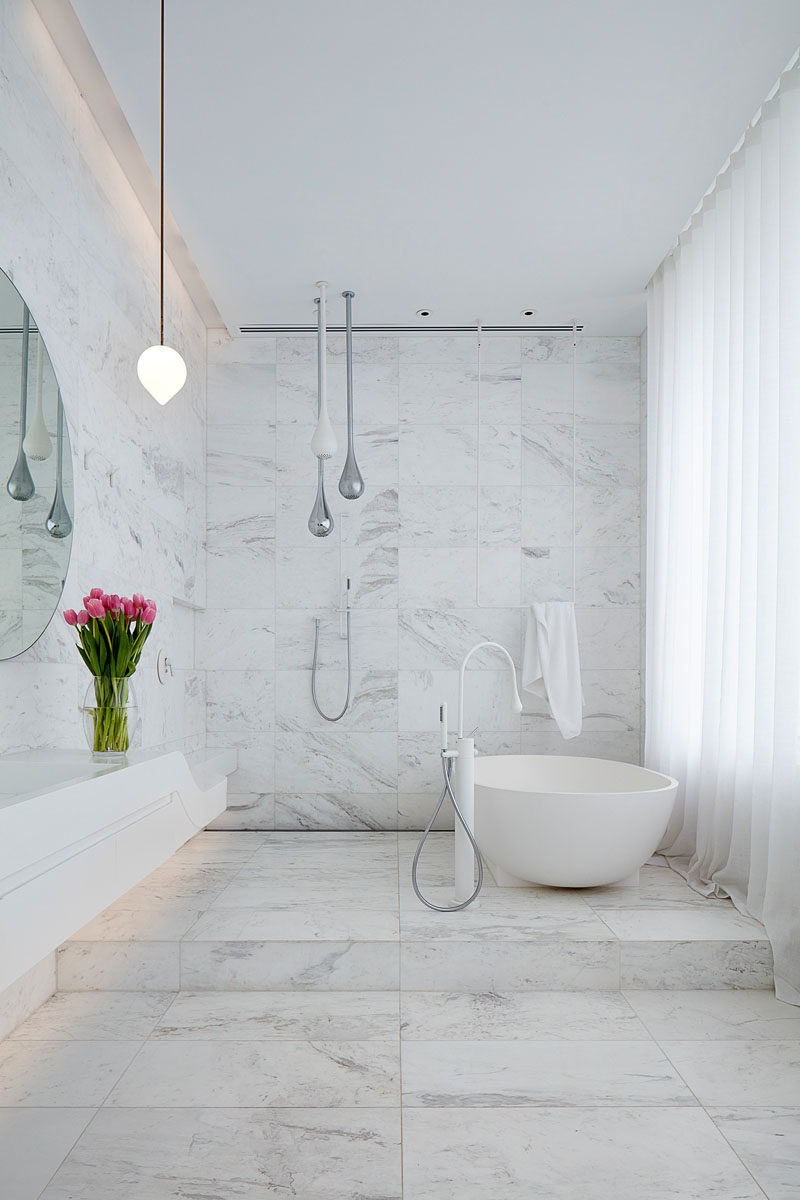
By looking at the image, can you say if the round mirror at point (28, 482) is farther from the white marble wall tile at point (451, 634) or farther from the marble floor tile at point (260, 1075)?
the white marble wall tile at point (451, 634)

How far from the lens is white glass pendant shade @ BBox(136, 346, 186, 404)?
8.33 feet

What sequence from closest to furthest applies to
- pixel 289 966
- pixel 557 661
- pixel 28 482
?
pixel 28 482, pixel 289 966, pixel 557 661

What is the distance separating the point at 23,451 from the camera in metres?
2.41

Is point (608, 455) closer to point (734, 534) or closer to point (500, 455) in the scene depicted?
point (500, 455)

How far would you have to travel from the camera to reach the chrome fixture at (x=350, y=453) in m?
4.30

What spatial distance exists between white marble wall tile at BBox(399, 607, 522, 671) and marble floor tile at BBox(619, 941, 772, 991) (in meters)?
2.01

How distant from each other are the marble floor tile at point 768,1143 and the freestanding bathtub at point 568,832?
1194 mm

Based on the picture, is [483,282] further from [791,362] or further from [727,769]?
[727,769]

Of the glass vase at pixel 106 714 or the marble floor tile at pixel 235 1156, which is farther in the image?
the glass vase at pixel 106 714

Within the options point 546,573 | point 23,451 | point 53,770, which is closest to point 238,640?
point 546,573

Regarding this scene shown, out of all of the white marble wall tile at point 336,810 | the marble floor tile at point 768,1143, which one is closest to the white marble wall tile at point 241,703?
the white marble wall tile at point 336,810

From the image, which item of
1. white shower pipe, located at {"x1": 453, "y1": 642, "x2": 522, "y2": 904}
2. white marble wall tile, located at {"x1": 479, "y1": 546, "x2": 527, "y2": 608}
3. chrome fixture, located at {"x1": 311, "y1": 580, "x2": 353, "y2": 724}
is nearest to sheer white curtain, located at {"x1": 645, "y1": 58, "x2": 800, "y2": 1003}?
white marble wall tile, located at {"x1": 479, "y1": 546, "x2": 527, "y2": 608}

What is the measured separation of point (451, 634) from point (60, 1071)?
2.87 meters

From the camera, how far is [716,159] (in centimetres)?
318
